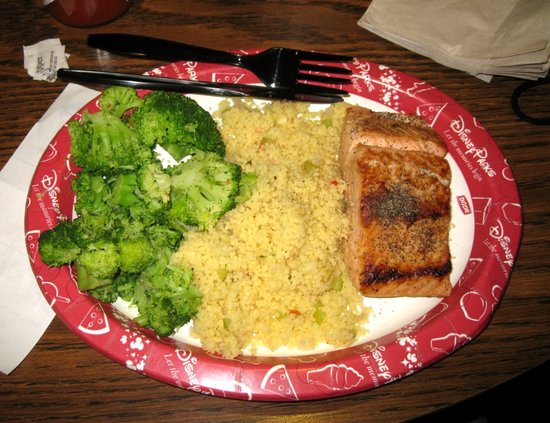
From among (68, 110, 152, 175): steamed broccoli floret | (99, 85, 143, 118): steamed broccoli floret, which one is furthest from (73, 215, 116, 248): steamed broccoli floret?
(99, 85, 143, 118): steamed broccoli floret

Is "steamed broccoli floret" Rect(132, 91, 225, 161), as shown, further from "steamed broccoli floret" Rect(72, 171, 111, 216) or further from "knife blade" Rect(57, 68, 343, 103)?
"steamed broccoli floret" Rect(72, 171, 111, 216)

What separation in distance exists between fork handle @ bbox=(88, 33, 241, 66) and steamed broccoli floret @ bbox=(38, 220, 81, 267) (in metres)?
1.03

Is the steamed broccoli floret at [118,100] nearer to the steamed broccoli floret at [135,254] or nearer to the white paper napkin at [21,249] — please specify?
the white paper napkin at [21,249]

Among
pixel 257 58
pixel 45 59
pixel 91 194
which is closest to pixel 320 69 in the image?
pixel 257 58

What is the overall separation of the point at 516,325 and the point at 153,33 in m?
2.43

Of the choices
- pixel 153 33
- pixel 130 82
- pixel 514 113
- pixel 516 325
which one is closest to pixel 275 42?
pixel 153 33

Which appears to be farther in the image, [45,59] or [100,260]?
[45,59]

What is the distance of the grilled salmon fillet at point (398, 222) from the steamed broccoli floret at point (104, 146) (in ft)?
3.03

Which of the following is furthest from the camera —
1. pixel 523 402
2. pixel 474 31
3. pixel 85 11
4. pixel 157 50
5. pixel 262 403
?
pixel 523 402

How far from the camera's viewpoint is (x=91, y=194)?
167 centimetres

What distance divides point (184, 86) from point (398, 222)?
1.15 metres

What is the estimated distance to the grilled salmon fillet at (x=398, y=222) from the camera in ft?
5.66

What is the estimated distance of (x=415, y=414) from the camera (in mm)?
1582

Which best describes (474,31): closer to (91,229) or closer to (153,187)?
(153,187)
